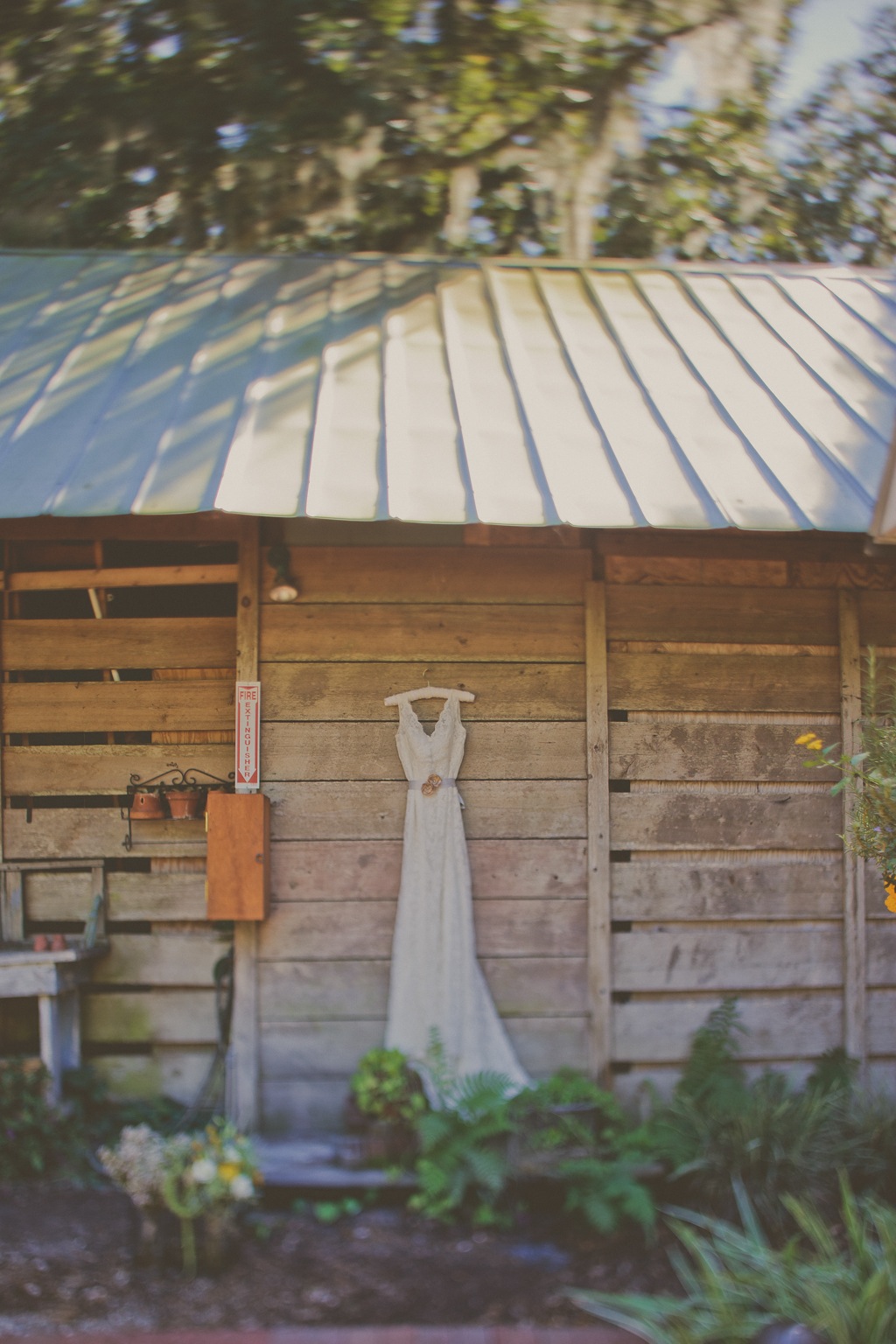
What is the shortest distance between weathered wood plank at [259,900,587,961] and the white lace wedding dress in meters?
0.13

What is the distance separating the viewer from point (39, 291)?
7.13 metres

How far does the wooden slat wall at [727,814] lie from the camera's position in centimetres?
611

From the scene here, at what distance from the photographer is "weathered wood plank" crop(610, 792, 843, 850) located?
616 centimetres

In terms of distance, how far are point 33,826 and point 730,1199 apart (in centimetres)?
416

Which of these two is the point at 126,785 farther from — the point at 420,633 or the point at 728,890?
the point at 728,890

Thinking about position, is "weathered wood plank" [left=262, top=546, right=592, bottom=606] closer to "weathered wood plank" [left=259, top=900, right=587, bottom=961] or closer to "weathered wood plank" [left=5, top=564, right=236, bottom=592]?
"weathered wood plank" [left=5, top=564, right=236, bottom=592]

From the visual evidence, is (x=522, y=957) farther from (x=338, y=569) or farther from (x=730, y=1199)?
(x=338, y=569)

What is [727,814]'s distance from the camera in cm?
624

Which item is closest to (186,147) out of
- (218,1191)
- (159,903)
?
(159,903)

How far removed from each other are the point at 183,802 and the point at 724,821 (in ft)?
9.97

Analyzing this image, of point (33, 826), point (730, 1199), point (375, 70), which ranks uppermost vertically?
point (375, 70)

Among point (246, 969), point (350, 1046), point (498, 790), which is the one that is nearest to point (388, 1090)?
point (350, 1046)

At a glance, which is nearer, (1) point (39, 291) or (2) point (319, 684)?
(2) point (319, 684)

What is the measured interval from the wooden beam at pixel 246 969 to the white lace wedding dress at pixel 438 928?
73cm
